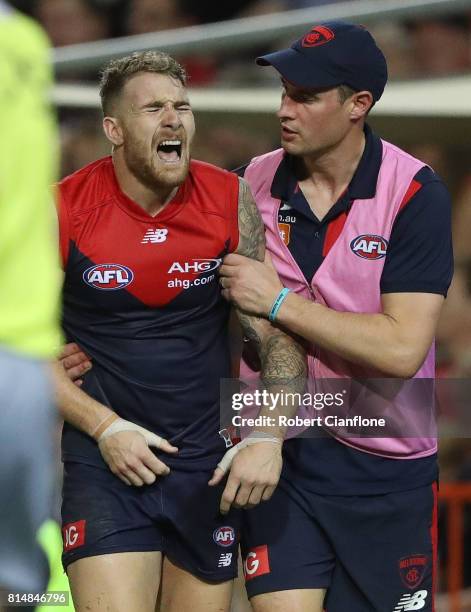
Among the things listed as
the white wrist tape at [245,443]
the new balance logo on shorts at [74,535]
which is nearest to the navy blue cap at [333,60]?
the white wrist tape at [245,443]

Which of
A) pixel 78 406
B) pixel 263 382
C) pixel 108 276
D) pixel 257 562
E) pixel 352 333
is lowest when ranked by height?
pixel 257 562

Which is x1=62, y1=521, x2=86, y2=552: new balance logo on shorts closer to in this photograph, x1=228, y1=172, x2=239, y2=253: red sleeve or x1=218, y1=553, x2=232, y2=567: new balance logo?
x1=218, y1=553, x2=232, y2=567: new balance logo

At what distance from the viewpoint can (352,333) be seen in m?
4.17

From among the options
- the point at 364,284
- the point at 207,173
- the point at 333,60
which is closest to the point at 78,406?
the point at 207,173

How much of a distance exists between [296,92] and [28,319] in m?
2.62

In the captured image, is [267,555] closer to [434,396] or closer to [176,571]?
[176,571]

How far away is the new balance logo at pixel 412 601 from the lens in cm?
443

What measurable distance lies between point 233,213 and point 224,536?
107 cm

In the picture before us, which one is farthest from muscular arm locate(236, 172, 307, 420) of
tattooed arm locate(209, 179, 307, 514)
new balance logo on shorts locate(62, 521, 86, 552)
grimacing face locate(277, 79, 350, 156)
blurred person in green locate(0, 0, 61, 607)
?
blurred person in green locate(0, 0, 61, 607)

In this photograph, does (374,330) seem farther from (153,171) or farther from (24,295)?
(24,295)

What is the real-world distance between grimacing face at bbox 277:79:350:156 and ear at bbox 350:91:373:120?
0.03 m

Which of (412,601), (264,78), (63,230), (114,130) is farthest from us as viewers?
(264,78)

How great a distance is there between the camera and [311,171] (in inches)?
177

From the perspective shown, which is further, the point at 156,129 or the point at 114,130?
the point at 114,130
